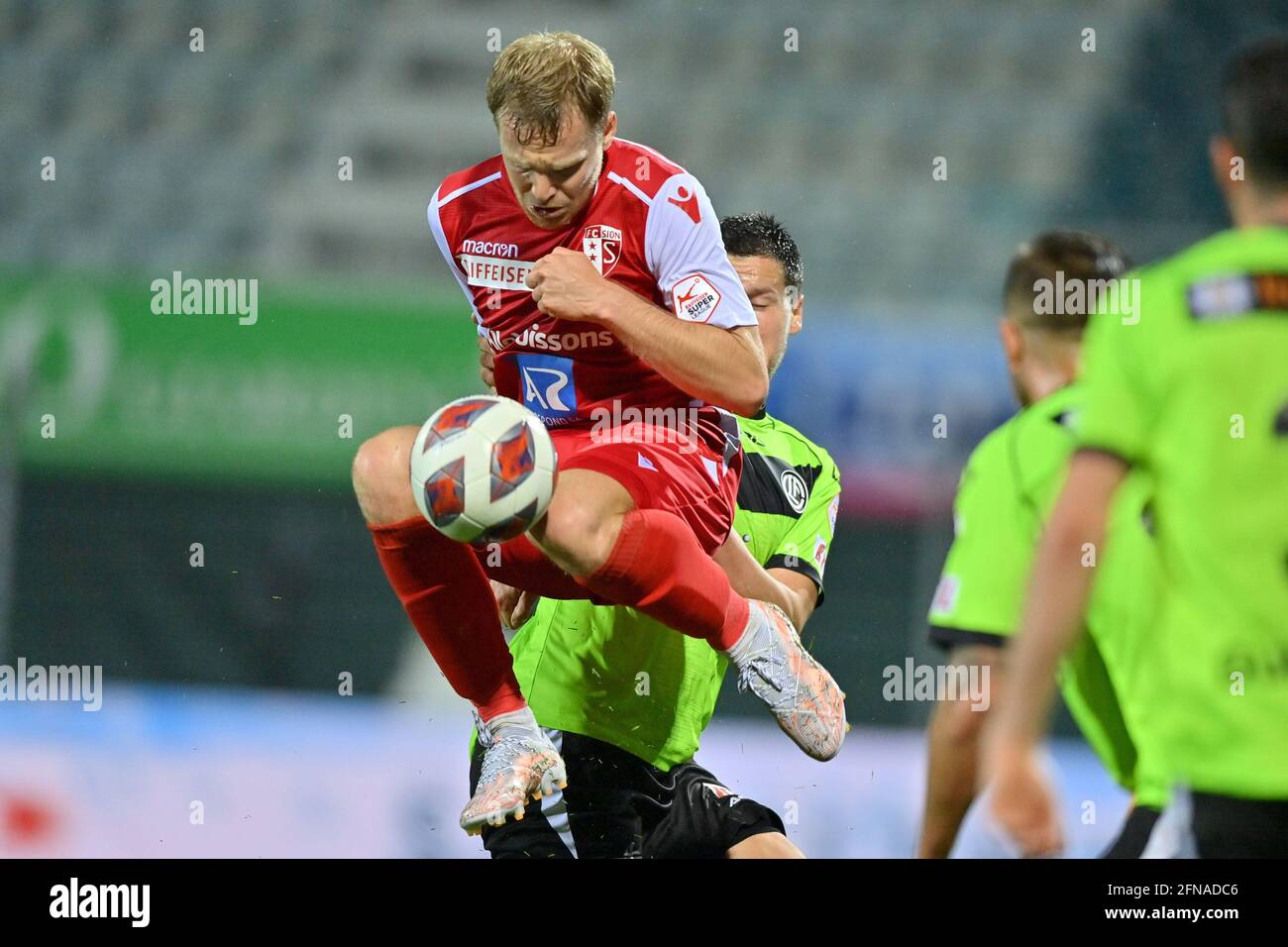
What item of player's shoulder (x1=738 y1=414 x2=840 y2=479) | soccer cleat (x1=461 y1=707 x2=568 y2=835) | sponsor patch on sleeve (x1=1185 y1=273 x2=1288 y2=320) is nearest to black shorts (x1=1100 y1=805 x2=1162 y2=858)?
sponsor patch on sleeve (x1=1185 y1=273 x2=1288 y2=320)

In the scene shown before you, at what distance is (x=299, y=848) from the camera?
5988mm

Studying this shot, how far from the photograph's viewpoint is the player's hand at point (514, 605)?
13.3 feet

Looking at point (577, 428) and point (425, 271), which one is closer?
point (577, 428)

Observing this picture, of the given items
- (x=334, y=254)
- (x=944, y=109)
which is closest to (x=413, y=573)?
(x=334, y=254)

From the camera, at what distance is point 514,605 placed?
4051 millimetres

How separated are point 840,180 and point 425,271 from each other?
2.56 metres

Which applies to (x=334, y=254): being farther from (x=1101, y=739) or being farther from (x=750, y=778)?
(x=1101, y=739)

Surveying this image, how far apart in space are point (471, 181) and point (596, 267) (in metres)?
0.45

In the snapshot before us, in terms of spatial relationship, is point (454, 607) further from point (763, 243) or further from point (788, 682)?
point (763, 243)

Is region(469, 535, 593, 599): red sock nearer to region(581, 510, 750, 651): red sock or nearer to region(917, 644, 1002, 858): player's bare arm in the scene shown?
region(581, 510, 750, 651): red sock

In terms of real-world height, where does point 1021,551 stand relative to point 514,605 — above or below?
above

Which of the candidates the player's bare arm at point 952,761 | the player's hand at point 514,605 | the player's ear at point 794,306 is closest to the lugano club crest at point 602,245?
the player's hand at point 514,605

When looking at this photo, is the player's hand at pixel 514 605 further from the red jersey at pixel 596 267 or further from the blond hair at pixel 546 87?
the blond hair at pixel 546 87

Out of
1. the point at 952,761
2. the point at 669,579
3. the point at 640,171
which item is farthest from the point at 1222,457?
the point at 640,171
